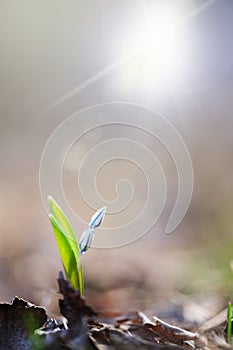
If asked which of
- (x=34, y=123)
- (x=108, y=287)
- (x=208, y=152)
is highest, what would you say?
(x=34, y=123)

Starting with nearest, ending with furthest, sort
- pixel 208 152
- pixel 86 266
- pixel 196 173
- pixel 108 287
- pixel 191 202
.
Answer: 1. pixel 108 287
2. pixel 86 266
3. pixel 191 202
4. pixel 196 173
5. pixel 208 152

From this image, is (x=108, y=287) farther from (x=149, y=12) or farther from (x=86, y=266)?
(x=149, y=12)

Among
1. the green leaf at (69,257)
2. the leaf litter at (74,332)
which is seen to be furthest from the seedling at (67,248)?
the leaf litter at (74,332)

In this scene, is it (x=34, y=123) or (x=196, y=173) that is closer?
(x=196, y=173)

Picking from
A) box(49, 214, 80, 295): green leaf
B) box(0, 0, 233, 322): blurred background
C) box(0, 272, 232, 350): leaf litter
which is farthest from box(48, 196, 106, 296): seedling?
box(0, 0, 233, 322): blurred background

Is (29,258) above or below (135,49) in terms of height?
below

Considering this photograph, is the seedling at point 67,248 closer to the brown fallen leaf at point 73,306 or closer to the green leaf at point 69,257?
the green leaf at point 69,257

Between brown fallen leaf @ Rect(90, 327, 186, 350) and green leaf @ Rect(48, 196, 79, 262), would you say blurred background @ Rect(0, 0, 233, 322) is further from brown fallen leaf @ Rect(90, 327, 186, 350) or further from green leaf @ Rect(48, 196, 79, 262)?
brown fallen leaf @ Rect(90, 327, 186, 350)

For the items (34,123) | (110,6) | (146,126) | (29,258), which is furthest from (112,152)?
(110,6)
